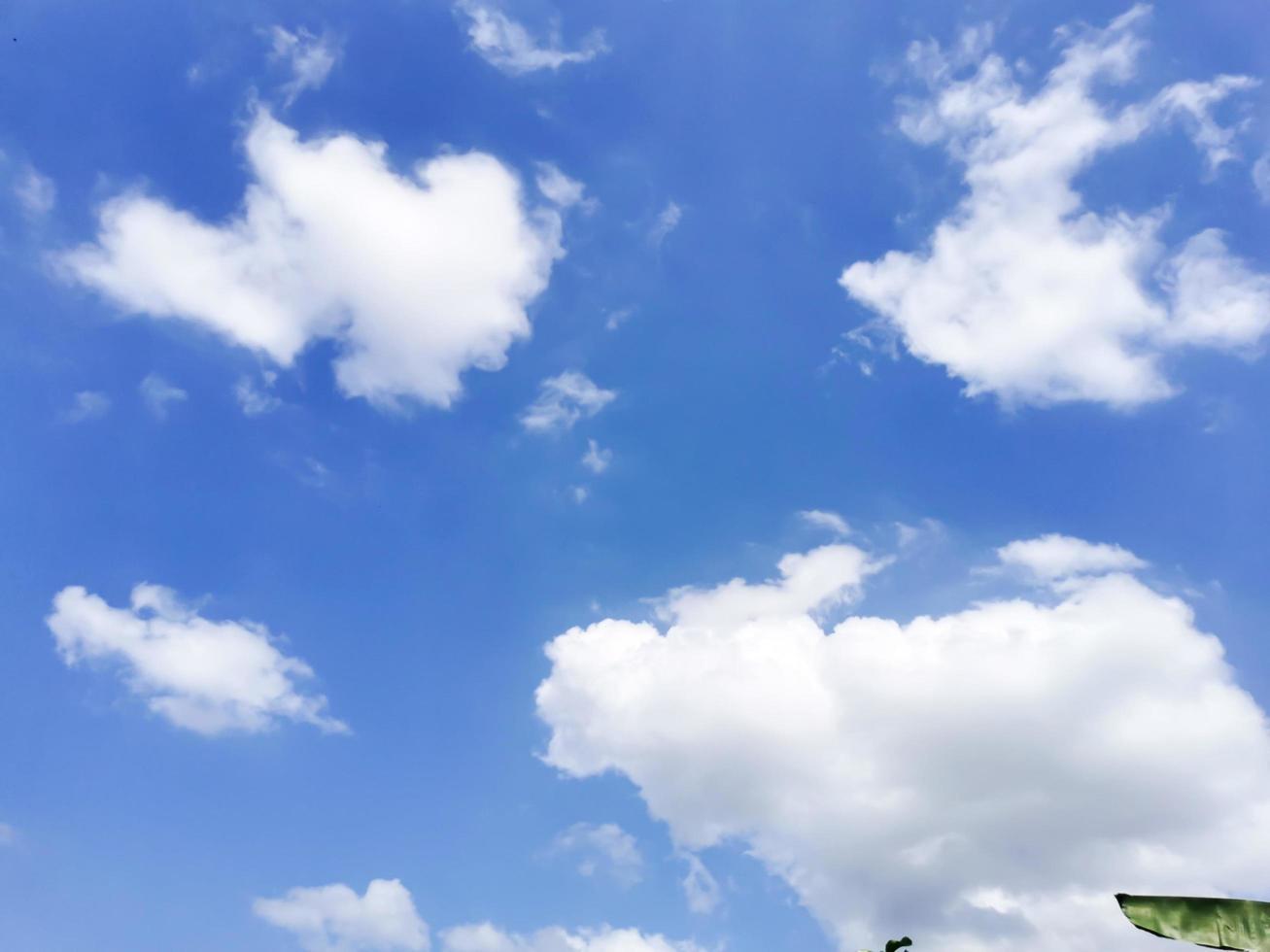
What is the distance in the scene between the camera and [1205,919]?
1398 centimetres

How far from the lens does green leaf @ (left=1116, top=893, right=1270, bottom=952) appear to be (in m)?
13.8

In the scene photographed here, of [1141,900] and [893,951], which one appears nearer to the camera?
[1141,900]

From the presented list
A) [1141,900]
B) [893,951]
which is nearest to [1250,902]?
[1141,900]

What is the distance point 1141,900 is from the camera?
14.2 metres

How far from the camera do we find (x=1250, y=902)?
551 inches

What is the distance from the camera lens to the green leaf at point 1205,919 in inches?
542

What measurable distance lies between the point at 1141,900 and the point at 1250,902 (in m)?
1.99

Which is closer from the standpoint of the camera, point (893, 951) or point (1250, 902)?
point (1250, 902)

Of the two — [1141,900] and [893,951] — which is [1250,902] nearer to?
[1141,900]

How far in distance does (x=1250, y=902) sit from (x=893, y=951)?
12088 millimetres

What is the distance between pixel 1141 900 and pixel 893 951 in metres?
11.4
